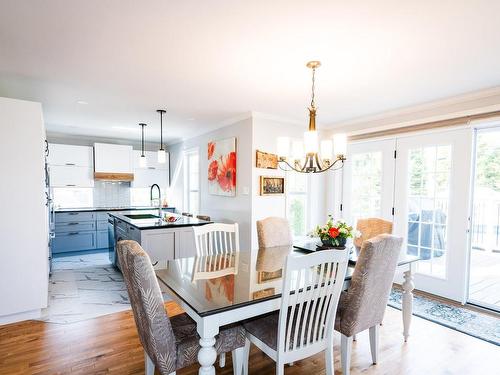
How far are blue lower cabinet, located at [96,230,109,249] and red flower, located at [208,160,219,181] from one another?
8.60 ft

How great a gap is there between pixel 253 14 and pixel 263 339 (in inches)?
76.6

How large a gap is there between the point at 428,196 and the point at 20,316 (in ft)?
15.5

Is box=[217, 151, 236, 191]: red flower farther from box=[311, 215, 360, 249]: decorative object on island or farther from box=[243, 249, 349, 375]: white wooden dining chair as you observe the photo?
box=[243, 249, 349, 375]: white wooden dining chair

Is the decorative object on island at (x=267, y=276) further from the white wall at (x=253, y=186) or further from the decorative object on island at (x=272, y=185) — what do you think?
the decorative object on island at (x=272, y=185)

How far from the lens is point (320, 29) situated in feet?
6.07

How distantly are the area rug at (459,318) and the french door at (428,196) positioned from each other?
0.24m

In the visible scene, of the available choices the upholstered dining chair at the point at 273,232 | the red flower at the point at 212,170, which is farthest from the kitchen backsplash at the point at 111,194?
the upholstered dining chair at the point at 273,232

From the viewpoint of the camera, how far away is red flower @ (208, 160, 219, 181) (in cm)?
475

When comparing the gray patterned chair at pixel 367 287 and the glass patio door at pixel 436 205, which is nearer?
the gray patterned chair at pixel 367 287

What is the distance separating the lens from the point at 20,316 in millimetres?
2771

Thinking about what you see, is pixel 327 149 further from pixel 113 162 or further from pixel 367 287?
pixel 113 162

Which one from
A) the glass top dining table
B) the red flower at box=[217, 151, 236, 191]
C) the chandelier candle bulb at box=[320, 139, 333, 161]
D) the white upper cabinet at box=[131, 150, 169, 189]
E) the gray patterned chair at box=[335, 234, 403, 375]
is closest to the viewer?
the glass top dining table

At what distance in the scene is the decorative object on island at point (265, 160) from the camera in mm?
3996

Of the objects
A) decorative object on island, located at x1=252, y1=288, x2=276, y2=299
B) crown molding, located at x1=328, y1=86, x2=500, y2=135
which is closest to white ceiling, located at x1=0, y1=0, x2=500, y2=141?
crown molding, located at x1=328, y1=86, x2=500, y2=135
